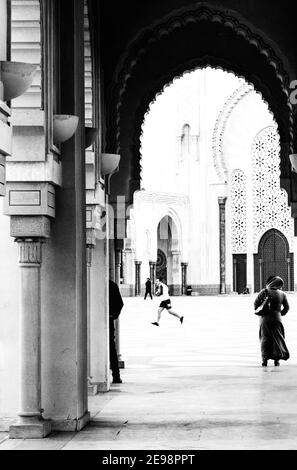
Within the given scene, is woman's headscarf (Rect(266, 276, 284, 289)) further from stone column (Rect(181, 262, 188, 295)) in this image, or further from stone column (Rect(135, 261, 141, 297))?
stone column (Rect(181, 262, 188, 295))

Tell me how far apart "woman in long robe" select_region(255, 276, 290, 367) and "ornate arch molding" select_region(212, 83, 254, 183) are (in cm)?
2502

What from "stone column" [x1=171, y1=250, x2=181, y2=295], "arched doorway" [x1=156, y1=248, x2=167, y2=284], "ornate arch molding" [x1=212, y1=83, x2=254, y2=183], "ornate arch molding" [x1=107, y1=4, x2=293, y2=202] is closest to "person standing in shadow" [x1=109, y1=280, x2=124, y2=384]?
"ornate arch molding" [x1=107, y1=4, x2=293, y2=202]

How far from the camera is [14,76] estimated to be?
15.8 ft

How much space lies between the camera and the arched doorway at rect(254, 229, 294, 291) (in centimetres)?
3553

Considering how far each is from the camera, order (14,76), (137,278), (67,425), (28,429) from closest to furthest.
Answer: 1. (14,76)
2. (28,429)
3. (67,425)
4. (137,278)

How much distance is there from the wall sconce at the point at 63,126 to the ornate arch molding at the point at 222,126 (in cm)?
2915

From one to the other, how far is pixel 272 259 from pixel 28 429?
30.4 m

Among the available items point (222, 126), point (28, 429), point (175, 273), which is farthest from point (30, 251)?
point (175, 273)

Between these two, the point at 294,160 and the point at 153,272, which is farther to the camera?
the point at 153,272

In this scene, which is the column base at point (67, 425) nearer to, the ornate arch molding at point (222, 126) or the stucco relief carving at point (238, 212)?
the ornate arch molding at point (222, 126)

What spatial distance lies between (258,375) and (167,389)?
1.37 metres

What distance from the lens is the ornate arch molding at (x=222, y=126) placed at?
116ft

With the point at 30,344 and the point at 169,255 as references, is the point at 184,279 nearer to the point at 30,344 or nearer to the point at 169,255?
the point at 169,255
